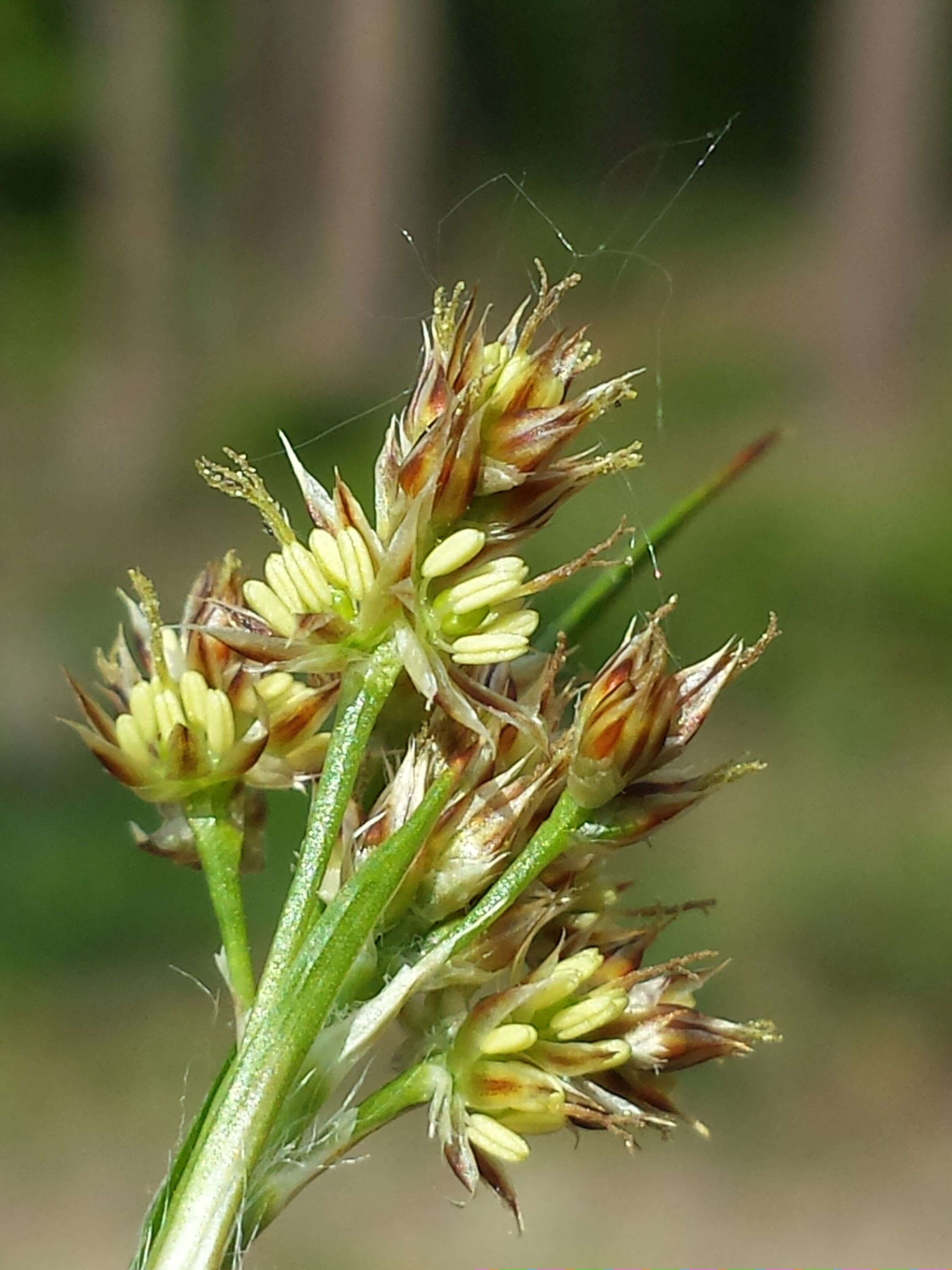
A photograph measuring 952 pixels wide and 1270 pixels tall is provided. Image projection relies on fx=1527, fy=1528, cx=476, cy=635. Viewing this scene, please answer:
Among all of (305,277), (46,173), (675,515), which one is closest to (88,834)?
(675,515)

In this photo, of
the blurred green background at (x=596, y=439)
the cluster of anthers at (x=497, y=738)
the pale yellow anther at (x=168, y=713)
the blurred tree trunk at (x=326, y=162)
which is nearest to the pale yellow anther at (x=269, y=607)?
the cluster of anthers at (x=497, y=738)

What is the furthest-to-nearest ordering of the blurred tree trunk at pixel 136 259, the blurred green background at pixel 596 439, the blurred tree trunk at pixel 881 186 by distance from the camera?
the blurred tree trunk at pixel 136 259, the blurred tree trunk at pixel 881 186, the blurred green background at pixel 596 439

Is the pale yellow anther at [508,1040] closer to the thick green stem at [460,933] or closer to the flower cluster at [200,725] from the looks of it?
→ the thick green stem at [460,933]

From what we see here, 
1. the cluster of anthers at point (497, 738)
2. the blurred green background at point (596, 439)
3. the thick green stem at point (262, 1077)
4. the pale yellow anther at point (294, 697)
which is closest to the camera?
the thick green stem at point (262, 1077)

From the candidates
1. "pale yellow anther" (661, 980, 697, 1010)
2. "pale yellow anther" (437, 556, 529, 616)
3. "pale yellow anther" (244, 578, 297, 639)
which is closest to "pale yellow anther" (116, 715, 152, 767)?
"pale yellow anther" (244, 578, 297, 639)

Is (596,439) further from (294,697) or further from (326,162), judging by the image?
(326,162)

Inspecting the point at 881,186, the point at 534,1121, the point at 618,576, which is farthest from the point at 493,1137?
the point at 881,186

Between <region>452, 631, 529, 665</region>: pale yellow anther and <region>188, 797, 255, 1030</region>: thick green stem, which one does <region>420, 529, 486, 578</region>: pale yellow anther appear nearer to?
<region>452, 631, 529, 665</region>: pale yellow anther

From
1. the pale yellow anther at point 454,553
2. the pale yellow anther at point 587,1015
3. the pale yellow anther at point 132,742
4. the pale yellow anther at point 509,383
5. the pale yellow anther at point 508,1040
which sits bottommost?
the pale yellow anther at point 587,1015
